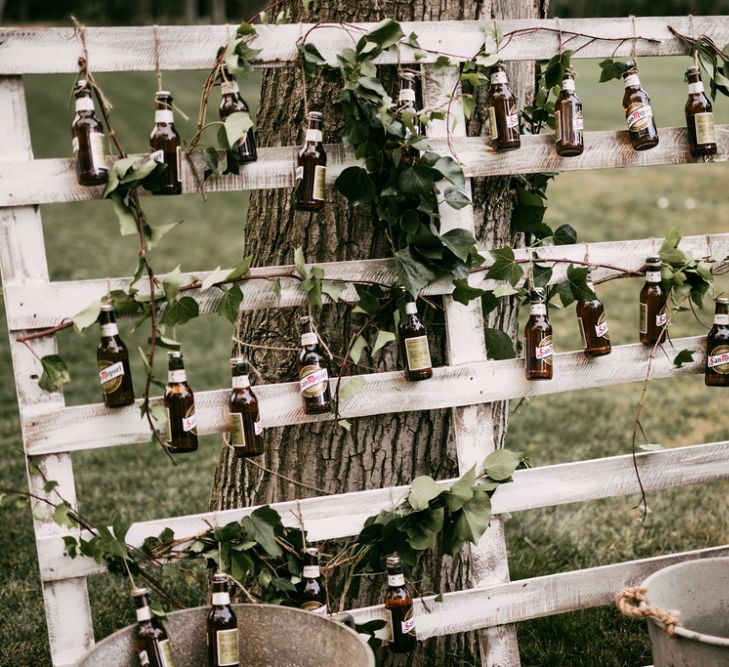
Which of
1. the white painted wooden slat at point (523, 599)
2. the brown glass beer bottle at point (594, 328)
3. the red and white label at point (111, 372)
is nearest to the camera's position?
the red and white label at point (111, 372)

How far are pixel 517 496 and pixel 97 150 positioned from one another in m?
1.64

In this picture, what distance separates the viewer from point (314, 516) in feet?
8.75

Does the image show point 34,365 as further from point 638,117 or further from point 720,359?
point 720,359

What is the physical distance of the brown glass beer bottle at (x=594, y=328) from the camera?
9.44ft

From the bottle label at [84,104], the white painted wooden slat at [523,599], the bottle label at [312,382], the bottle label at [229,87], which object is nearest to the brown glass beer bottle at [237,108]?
the bottle label at [229,87]

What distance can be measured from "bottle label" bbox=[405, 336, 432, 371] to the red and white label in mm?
841

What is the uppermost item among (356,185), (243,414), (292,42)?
(292,42)

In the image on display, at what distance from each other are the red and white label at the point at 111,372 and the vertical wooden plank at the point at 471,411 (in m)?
0.99

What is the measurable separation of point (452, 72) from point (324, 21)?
17.5 inches

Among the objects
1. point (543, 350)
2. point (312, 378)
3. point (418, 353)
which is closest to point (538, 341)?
point (543, 350)

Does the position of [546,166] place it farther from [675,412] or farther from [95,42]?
[675,412]

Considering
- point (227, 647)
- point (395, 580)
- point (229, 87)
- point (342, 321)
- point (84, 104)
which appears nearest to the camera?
point (227, 647)

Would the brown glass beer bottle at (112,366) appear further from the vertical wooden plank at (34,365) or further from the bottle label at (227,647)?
the bottle label at (227,647)

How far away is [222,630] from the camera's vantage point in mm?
2318
